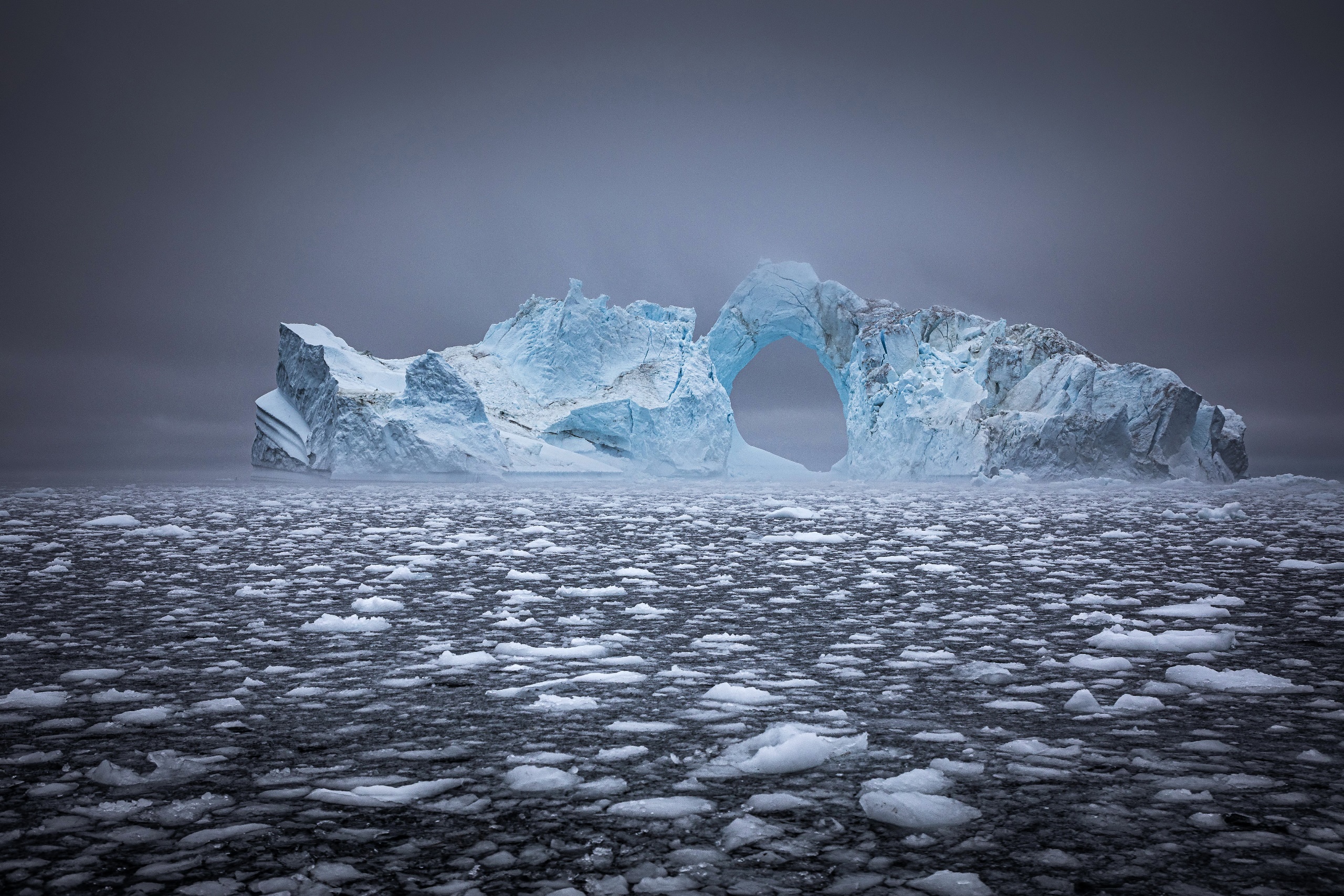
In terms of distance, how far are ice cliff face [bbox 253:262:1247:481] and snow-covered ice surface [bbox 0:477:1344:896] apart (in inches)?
849

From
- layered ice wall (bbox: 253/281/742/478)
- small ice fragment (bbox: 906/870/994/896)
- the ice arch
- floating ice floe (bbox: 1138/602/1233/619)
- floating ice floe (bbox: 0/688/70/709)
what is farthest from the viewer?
the ice arch

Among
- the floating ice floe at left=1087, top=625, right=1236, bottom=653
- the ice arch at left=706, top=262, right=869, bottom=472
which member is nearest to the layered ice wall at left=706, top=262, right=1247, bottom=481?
the ice arch at left=706, top=262, right=869, bottom=472

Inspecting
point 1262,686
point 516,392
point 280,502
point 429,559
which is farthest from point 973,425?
point 1262,686

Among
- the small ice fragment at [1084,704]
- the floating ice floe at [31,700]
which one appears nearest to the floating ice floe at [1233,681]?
the small ice fragment at [1084,704]

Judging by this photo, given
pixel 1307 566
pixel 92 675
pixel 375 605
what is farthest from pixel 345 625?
pixel 1307 566

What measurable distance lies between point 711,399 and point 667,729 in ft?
102

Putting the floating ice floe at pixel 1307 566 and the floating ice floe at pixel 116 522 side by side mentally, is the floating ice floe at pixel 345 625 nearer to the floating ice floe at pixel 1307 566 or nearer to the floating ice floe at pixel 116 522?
the floating ice floe at pixel 1307 566

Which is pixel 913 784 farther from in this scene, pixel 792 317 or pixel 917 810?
pixel 792 317

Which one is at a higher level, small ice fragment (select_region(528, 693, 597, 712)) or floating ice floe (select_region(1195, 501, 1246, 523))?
floating ice floe (select_region(1195, 501, 1246, 523))

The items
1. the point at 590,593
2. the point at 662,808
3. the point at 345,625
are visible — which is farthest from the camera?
the point at 590,593

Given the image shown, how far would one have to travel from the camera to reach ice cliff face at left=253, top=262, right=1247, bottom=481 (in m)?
27.8

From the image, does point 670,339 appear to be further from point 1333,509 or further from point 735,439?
point 1333,509

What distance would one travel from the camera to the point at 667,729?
8.87 ft

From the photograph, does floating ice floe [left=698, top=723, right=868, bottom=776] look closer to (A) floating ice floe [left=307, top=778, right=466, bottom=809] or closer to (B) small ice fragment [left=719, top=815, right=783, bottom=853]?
(B) small ice fragment [left=719, top=815, right=783, bottom=853]
